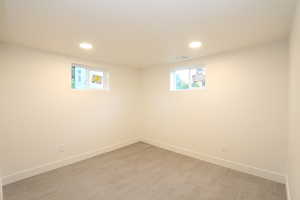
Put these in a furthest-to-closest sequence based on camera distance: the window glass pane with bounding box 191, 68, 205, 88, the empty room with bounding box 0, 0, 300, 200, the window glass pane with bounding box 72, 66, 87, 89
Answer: the window glass pane with bounding box 191, 68, 205, 88 < the window glass pane with bounding box 72, 66, 87, 89 < the empty room with bounding box 0, 0, 300, 200

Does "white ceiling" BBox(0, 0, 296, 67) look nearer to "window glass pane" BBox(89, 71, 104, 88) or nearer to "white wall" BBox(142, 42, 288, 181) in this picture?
"white wall" BBox(142, 42, 288, 181)

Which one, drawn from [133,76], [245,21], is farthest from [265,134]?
[133,76]

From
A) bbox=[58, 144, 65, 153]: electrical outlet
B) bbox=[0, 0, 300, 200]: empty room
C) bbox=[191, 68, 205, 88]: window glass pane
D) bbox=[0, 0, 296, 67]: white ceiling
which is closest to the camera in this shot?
bbox=[0, 0, 296, 67]: white ceiling

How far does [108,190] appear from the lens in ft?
7.38

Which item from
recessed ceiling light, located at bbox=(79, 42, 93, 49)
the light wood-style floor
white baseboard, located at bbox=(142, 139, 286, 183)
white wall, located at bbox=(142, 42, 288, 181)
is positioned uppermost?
recessed ceiling light, located at bbox=(79, 42, 93, 49)

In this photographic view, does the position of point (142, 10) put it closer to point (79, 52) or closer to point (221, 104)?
point (79, 52)

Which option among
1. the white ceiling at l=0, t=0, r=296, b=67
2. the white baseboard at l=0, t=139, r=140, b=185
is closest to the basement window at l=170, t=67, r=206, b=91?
the white ceiling at l=0, t=0, r=296, b=67

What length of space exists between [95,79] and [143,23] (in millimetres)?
2332

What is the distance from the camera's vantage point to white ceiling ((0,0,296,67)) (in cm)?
143

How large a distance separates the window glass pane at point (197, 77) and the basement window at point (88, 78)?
2.18m

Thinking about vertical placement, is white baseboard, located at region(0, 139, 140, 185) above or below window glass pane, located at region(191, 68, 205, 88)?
below

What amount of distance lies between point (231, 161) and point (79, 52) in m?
3.65

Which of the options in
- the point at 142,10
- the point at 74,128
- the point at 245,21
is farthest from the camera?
the point at 74,128

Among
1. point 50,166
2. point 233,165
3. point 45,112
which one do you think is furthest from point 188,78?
point 50,166
